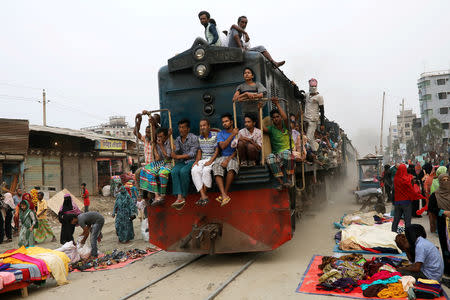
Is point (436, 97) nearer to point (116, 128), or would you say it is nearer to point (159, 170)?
point (159, 170)

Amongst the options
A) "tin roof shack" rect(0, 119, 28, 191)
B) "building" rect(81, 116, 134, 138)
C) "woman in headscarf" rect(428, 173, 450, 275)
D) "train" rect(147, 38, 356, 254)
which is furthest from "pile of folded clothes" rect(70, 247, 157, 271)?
"building" rect(81, 116, 134, 138)

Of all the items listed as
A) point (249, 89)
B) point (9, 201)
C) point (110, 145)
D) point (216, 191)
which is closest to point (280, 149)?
point (249, 89)

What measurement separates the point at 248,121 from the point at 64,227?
519cm

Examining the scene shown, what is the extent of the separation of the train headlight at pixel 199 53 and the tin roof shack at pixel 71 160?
12.6 meters

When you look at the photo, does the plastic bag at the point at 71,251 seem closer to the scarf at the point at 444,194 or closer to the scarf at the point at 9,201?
the scarf at the point at 9,201

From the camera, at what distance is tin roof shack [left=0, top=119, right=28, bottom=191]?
14.4 meters

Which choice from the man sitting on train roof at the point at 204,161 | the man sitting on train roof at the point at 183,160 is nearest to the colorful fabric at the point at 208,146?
the man sitting on train roof at the point at 204,161

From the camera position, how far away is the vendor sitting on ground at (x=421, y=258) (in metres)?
4.26

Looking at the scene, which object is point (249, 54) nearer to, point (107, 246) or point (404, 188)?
point (404, 188)

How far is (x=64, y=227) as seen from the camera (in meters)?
8.05

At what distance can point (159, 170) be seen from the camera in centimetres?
583

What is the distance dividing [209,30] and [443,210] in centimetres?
511

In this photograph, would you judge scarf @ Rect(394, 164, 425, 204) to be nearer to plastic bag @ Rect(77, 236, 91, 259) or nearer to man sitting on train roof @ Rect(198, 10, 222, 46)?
man sitting on train roof @ Rect(198, 10, 222, 46)

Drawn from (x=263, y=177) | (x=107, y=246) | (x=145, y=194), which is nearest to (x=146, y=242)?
(x=107, y=246)
